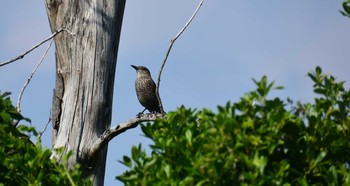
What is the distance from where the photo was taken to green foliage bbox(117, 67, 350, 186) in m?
3.64

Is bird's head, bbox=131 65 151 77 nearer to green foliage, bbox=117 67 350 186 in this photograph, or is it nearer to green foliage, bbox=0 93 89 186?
green foliage, bbox=0 93 89 186

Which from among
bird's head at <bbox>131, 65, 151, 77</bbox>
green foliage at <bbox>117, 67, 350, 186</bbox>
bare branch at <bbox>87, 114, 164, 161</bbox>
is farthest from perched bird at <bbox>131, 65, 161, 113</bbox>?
green foliage at <bbox>117, 67, 350, 186</bbox>

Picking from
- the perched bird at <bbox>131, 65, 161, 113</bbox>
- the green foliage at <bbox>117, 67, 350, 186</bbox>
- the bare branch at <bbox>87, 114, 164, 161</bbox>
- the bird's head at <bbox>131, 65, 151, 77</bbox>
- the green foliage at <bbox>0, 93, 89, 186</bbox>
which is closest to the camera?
the green foliage at <bbox>117, 67, 350, 186</bbox>

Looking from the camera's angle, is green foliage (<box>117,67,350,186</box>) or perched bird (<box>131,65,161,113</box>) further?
perched bird (<box>131,65,161,113</box>)

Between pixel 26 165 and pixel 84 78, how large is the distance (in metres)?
2.16

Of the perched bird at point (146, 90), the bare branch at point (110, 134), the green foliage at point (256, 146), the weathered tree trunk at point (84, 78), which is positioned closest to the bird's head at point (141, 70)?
the perched bird at point (146, 90)

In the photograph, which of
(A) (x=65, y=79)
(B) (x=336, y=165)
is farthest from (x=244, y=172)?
(A) (x=65, y=79)

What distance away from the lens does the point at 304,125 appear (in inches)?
161

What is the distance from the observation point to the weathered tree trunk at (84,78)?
6715 mm

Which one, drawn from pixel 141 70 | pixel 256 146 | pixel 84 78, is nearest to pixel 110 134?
pixel 84 78

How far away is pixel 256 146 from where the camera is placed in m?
3.69

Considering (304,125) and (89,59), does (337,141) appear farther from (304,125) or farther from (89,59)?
(89,59)

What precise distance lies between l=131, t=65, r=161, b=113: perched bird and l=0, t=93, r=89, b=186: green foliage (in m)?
4.87

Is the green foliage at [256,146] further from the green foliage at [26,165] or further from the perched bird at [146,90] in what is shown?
the perched bird at [146,90]
